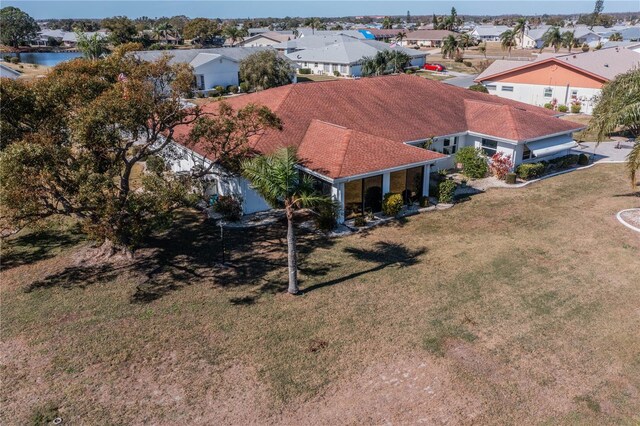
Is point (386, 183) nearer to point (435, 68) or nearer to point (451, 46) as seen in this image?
point (435, 68)

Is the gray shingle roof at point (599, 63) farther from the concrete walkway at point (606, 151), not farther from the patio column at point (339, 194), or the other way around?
the patio column at point (339, 194)

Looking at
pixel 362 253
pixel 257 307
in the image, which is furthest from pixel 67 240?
pixel 362 253

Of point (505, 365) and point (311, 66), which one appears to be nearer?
point (505, 365)

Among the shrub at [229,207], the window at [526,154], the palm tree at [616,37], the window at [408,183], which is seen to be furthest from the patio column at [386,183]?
the palm tree at [616,37]

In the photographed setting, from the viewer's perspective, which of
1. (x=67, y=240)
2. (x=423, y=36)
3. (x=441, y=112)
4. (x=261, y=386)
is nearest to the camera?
(x=261, y=386)

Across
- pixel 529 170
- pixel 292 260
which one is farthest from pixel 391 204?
pixel 529 170

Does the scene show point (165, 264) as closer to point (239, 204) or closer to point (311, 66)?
point (239, 204)
